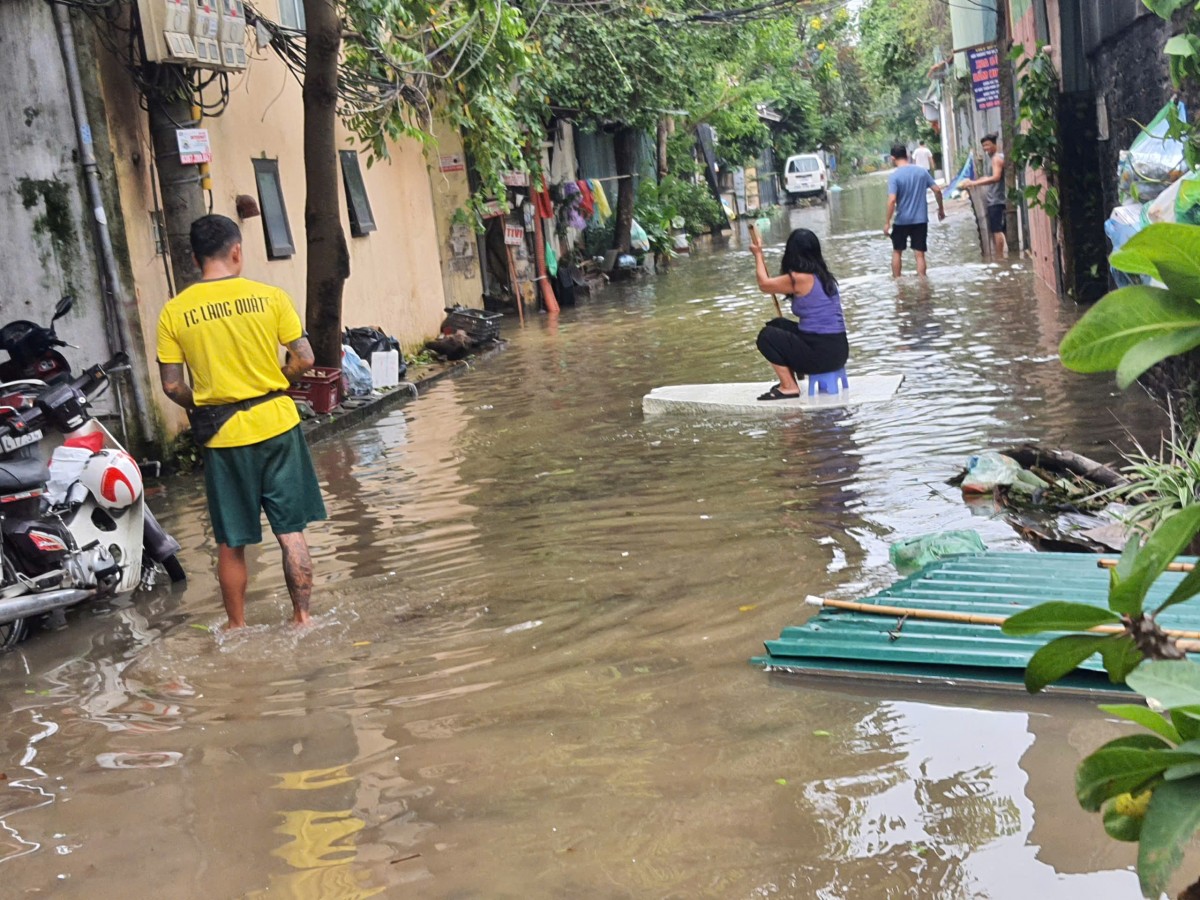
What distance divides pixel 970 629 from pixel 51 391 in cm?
450

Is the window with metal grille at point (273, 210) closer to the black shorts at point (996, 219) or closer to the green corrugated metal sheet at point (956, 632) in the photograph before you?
the green corrugated metal sheet at point (956, 632)

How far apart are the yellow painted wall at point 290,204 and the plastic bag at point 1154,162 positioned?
6.64m

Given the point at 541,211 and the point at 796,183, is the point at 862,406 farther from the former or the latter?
the point at 796,183

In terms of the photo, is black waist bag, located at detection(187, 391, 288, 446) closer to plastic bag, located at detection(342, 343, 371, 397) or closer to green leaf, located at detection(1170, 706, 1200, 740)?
green leaf, located at detection(1170, 706, 1200, 740)

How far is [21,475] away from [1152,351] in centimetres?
584

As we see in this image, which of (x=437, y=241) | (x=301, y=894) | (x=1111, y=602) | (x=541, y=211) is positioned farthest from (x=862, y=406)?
(x=541, y=211)

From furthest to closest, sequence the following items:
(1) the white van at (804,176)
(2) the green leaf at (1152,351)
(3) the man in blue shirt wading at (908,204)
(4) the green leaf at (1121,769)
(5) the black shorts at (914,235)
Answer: (1) the white van at (804,176) → (5) the black shorts at (914,235) → (3) the man in blue shirt wading at (908,204) → (4) the green leaf at (1121,769) → (2) the green leaf at (1152,351)

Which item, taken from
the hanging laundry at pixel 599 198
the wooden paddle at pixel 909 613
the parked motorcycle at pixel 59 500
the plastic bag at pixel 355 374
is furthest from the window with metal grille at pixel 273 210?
the hanging laundry at pixel 599 198

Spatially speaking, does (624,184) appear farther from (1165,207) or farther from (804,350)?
(1165,207)

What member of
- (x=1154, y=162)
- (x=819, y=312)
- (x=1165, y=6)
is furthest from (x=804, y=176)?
Answer: (x=1165, y=6)

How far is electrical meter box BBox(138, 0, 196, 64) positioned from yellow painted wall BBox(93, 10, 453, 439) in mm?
503

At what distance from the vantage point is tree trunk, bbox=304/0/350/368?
11766 millimetres

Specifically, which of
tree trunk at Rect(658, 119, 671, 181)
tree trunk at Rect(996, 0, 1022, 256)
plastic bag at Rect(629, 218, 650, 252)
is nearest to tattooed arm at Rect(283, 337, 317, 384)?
tree trunk at Rect(996, 0, 1022, 256)

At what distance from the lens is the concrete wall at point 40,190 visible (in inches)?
380
